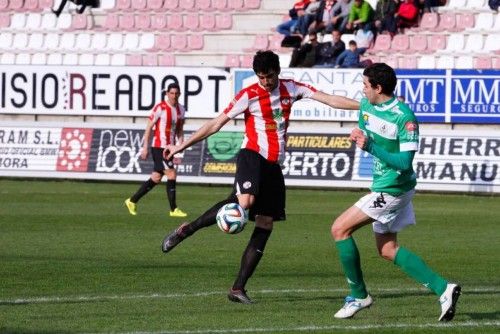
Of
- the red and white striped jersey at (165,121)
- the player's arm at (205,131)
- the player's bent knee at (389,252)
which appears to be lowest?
the red and white striped jersey at (165,121)

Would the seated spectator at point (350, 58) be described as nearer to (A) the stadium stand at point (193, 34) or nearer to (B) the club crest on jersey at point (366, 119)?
(A) the stadium stand at point (193, 34)

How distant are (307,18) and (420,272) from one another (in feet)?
72.4

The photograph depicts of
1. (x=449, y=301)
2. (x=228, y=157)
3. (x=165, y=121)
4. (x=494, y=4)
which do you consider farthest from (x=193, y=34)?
(x=449, y=301)

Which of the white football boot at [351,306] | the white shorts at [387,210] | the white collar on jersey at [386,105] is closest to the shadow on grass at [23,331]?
the white football boot at [351,306]

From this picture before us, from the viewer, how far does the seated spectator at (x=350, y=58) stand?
93.7 feet

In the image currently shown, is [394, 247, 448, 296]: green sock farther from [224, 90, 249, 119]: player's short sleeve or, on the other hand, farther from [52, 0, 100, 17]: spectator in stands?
[52, 0, 100, 17]: spectator in stands

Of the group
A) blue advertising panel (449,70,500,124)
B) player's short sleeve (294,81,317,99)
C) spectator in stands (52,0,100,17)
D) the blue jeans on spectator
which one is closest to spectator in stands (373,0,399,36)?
the blue jeans on spectator

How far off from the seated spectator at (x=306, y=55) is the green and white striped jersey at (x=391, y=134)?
1989 cm

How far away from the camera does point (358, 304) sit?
9.70 meters

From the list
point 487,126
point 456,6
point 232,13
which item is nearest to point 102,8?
point 232,13

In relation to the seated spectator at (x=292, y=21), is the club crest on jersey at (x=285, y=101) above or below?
above

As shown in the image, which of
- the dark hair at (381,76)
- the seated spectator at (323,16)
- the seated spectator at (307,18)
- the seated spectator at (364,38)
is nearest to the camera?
the dark hair at (381,76)

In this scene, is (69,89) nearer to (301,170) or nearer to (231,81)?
(231,81)

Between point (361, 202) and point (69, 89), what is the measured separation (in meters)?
21.6
